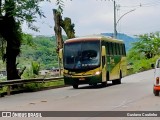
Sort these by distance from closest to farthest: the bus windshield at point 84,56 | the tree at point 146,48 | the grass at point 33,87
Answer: the grass at point 33,87
the bus windshield at point 84,56
the tree at point 146,48

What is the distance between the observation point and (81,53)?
2942 centimetres

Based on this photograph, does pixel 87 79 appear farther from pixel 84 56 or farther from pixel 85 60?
pixel 84 56

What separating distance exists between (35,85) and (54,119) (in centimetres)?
1699

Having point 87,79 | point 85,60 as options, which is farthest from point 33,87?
point 85,60

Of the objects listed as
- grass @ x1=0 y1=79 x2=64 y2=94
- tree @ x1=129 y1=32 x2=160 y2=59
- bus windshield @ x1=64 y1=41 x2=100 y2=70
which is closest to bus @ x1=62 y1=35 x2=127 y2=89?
bus windshield @ x1=64 y1=41 x2=100 y2=70

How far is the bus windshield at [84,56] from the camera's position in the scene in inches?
1158

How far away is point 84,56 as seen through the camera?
1157 inches

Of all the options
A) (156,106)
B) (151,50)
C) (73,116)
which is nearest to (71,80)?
(156,106)

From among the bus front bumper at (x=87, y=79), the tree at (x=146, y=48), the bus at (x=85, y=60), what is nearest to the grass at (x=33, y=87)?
the bus at (x=85, y=60)

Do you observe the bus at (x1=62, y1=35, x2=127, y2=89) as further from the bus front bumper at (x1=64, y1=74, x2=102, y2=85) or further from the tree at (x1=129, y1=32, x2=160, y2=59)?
the tree at (x1=129, y1=32, x2=160, y2=59)

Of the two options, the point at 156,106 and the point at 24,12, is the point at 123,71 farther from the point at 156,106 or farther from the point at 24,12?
the point at 156,106

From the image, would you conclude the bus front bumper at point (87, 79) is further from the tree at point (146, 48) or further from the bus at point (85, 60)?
the tree at point (146, 48)

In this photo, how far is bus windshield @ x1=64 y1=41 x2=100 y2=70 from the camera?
1158 inches

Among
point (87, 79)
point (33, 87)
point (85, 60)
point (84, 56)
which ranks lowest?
point (33, 87)
